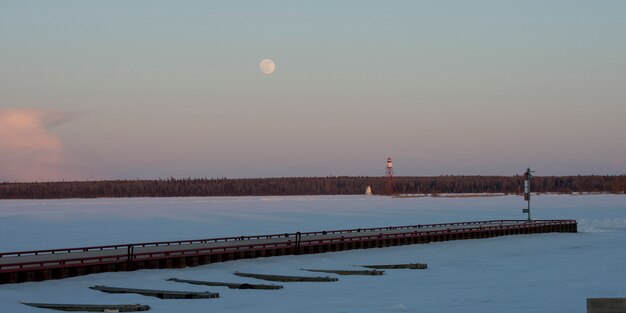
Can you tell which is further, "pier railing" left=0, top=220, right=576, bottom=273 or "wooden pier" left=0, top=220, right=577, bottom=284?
"pier railing" left=0, top=220, right=576, bottom=273

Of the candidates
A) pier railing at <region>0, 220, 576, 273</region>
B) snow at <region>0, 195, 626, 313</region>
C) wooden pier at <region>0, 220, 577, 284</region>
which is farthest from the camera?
pier railing at <region>0, 220, 576, 273</region>

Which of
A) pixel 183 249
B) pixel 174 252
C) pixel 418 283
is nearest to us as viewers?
pixel 418 283

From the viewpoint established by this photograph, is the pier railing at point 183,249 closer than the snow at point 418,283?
No

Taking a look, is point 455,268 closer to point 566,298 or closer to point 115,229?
point 566,298

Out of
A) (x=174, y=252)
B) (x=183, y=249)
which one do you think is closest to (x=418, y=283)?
A: (x=174, y=252)

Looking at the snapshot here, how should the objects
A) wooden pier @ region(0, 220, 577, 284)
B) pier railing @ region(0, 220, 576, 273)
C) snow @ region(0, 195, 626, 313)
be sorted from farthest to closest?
pier railing @ region(0, 220, 576, 273)
wooden pier @ region(0, 220, 577, 284)
snow @ region(0, 195, 626, 313)

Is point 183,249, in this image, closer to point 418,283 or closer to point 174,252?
point 174,252

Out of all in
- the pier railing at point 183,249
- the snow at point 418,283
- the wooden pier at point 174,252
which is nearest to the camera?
the snow at point 418,283

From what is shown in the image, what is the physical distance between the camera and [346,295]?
42031 millimetres

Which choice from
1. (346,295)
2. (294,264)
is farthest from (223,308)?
(294,264)

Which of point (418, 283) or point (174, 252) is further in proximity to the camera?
point (174, 252)

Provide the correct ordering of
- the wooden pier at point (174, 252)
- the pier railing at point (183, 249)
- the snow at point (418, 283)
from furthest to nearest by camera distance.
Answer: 1. the pier railing at point (183, 249)
2. the wooden pier at point (174, 252)
3. the snow at point (418, 283)

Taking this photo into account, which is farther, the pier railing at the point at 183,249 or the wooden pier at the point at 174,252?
the pier railing at the point at 183,249

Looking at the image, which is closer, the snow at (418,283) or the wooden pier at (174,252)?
the snow at (418,283)
